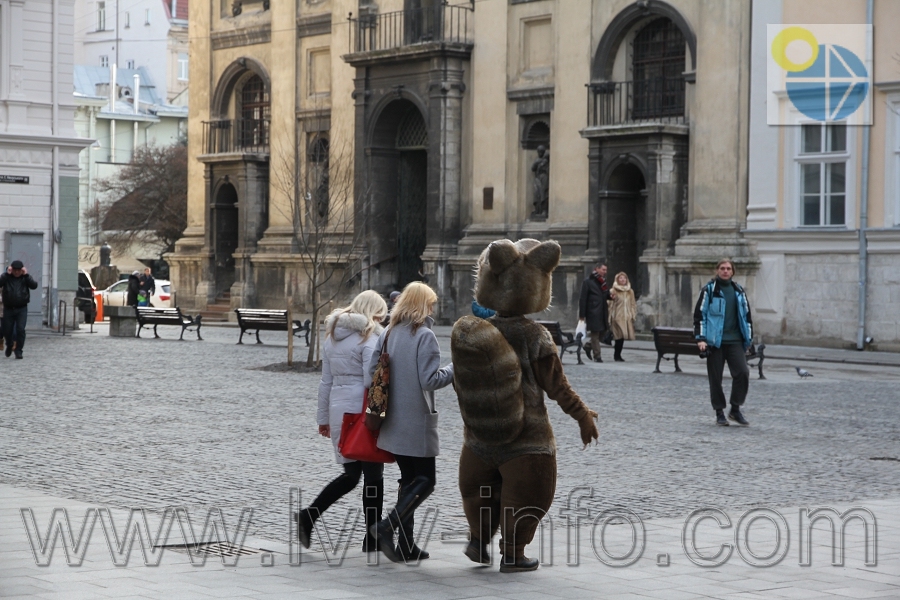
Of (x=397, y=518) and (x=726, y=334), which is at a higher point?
(x=726, y=334)

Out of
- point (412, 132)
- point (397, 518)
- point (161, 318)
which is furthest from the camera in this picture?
point (412, 132)

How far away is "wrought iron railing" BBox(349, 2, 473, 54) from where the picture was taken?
1540 inches

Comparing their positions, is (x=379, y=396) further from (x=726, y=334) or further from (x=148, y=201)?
(x=148, y=201)

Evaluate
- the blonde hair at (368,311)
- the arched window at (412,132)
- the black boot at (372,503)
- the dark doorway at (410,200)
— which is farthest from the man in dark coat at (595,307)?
the black boot at (372,503)

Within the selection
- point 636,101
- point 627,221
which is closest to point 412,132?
point 636,101

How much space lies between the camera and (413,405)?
8367 millimetres

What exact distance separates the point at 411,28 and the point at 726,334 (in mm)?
25694

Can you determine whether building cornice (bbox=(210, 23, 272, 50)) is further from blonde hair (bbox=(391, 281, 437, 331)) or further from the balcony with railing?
blonde hair (bbox=(391, 281, 437, 331))

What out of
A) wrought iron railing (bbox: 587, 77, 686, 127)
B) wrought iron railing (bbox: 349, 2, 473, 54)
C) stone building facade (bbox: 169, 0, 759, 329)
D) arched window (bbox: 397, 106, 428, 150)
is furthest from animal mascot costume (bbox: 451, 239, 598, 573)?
arched window (bbox: 397, 106, 428, 150)

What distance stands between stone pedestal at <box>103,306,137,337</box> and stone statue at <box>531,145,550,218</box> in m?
10.4

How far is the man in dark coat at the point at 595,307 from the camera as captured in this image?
26.4 meters

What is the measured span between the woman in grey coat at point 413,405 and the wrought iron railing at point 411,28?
30931 millimetres

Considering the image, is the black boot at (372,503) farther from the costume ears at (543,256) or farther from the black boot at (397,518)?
the costume ears at (543,256)

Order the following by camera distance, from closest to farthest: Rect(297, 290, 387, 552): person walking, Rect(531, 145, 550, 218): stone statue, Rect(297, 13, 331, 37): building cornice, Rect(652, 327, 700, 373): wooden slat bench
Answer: Rect(297, 290, 387, 552): person walking < Rect(652, 327, 700, 373): wooden slat bench < Rect(531, 145, 550, 218): stone statue < Rect(297, 13, 331, 37): building cornice
